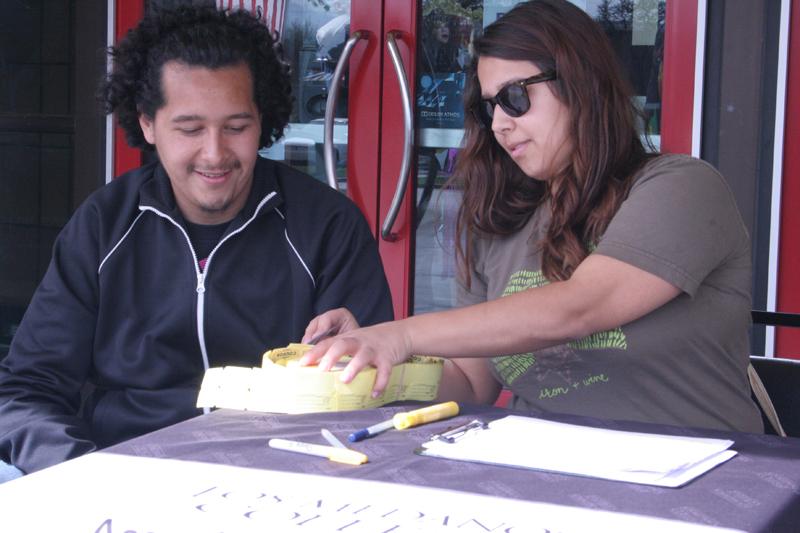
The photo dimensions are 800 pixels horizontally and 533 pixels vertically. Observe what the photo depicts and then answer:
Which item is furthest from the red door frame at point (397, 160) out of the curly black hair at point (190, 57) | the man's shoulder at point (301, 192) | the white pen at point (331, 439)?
the white pen at point (331, 439)

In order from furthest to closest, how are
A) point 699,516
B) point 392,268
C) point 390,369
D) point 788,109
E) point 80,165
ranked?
point 80,165, point 392,268, point 788,109, point 390,369, point 699,516

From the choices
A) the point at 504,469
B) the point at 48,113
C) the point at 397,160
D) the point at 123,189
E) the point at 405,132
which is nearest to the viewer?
the point at 504,469

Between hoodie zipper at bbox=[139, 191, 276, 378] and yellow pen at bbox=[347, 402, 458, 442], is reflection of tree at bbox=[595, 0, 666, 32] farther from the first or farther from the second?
yellow pen at bbox=[347, 402, 458, 442]

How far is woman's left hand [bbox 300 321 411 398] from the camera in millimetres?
1570

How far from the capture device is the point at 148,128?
95.2 inches

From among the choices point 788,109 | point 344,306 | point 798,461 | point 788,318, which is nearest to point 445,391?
point 344,306

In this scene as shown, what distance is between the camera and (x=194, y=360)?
2.21 metres

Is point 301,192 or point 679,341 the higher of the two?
point 301,192

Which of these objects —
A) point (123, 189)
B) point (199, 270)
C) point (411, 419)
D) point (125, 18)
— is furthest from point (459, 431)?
point (125, 18)

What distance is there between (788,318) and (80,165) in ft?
10.5

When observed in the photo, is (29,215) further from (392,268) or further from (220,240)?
(220,240)

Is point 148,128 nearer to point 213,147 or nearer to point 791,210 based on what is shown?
point 213,147

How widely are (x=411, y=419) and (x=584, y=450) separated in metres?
0.24

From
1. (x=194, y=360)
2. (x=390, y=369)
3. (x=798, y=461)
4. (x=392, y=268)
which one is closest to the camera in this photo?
(x=798, y=461)
